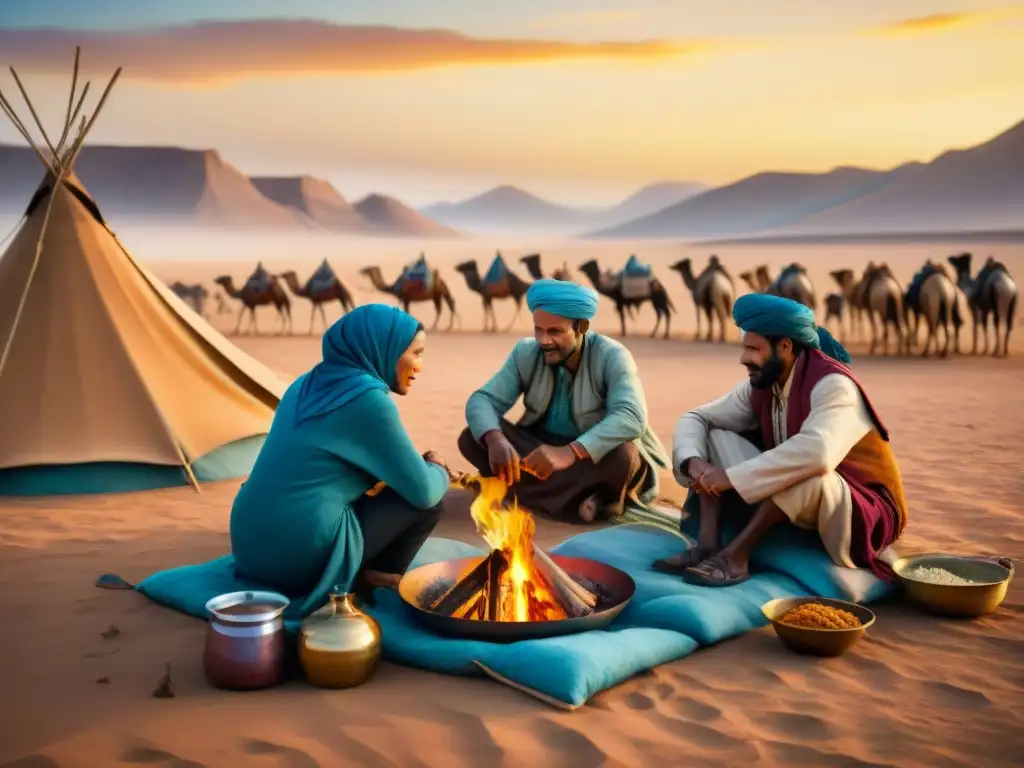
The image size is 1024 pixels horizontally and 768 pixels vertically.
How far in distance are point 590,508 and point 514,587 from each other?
5.78ft

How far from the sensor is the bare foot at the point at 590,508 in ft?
18.8

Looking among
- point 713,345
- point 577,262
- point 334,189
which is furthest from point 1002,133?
point 713,345

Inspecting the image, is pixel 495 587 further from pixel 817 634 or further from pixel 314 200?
pixel 314 200


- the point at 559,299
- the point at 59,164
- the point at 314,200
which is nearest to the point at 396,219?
the point at 314,200

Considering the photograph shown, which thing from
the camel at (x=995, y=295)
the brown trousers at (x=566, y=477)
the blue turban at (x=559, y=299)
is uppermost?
the blue turban at (x=559, y=299)

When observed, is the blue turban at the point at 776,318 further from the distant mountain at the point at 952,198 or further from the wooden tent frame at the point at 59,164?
the distant mountain at the point at 952,198

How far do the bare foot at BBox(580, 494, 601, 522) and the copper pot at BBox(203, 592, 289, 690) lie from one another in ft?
7.73

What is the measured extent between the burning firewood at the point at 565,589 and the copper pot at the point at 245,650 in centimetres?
98

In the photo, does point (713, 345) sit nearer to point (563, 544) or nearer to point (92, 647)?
point (563, 544)

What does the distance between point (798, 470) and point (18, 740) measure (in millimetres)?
2865

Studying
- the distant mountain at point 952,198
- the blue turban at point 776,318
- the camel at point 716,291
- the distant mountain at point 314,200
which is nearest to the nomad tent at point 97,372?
the blue turban at point 776,318

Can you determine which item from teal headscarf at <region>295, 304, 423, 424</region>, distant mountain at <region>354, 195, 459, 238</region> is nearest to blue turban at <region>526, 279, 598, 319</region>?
teal headscarf at <region>295, 304, 423, 424</region>

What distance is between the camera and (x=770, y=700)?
3559 mm

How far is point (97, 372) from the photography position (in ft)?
21.6
